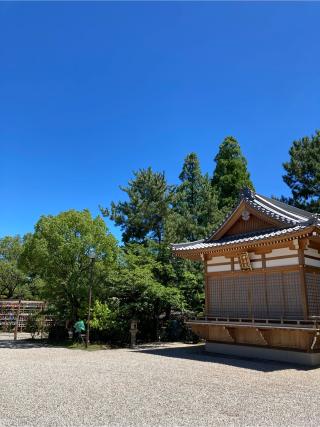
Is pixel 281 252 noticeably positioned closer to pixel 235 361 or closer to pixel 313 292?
pixel 313 292

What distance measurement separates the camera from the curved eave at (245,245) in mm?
12531

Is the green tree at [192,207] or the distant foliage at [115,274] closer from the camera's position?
the distant foliage at [115,274]

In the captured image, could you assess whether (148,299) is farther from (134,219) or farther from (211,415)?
(211,415)

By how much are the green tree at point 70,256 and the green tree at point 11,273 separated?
63.3 feet

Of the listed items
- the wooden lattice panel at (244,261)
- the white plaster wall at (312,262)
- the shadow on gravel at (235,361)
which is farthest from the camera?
the wooden lattice panel at (244,261)

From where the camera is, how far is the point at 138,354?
14914mm

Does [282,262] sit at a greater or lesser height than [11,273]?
lesser

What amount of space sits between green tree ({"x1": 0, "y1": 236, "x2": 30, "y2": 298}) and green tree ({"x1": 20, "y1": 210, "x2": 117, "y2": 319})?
19282mm

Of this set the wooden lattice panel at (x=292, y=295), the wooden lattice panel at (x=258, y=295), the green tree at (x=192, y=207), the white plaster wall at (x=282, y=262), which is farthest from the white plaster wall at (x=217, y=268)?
the green tree at (x=192, y=207)

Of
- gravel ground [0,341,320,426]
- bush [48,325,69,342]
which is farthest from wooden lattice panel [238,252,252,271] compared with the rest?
bush [48,325,69,342]

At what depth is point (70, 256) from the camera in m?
19.0

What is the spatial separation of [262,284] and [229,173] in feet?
88.1

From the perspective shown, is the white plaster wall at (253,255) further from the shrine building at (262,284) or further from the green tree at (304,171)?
the green tree at (304,171)

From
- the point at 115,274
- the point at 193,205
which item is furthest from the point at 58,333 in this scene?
the point at 193,205
